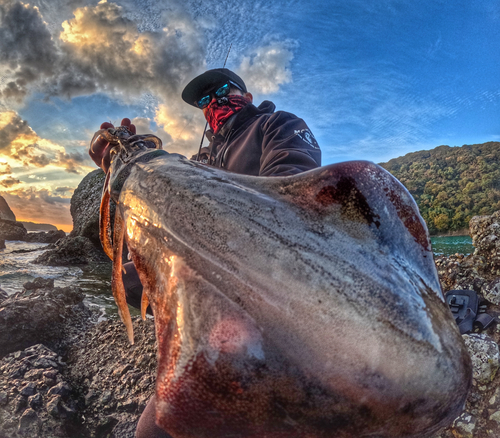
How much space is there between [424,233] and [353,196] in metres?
0.24

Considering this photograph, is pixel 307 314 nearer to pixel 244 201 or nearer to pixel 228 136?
pixel 244 201

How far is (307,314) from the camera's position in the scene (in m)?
0.60

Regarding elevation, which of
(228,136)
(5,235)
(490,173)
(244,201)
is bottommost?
(5,235)

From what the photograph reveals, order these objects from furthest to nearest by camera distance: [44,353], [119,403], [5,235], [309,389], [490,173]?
1. [490,173]
2. [5,235]
3. [44,353]
4. [119,403]
5. [309,389]

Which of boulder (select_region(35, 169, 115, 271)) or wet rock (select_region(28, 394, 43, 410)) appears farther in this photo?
boulder (select_region(35, 169, 115, 271))

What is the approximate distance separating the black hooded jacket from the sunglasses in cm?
31

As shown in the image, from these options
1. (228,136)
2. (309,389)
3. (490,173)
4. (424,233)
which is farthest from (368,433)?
(490,173)

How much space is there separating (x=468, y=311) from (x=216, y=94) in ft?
10.7

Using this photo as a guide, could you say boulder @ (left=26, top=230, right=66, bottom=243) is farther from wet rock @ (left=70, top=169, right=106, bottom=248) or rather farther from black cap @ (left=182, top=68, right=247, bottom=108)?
black cap @ (left=182, top=68, right=247, bottom=108)

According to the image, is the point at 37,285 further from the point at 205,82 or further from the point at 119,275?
the point at 119,275

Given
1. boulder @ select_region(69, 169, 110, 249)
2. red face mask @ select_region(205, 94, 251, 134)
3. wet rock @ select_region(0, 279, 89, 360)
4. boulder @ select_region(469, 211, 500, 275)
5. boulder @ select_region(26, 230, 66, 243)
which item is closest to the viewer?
wet rock @ select_region(0, 279, 89, 360)

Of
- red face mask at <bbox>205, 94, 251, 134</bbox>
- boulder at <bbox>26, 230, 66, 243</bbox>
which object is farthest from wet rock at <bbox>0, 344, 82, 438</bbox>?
boulder at <bbox>26, 230, 66, 243</bbox>

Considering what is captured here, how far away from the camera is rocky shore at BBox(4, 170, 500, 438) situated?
6.32 feet

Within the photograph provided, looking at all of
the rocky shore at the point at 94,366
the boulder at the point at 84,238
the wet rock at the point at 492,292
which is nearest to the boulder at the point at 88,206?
the boulder at the point at 84,238
